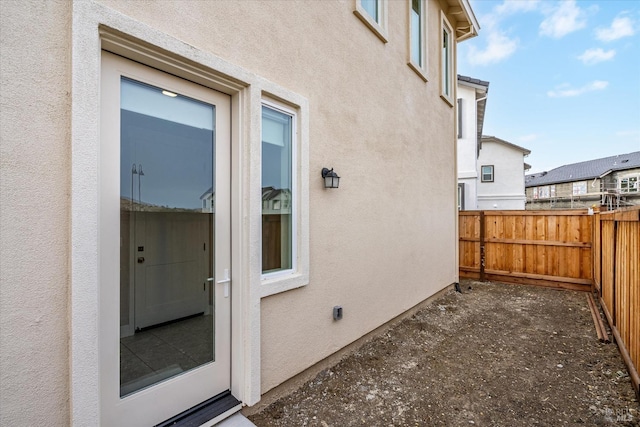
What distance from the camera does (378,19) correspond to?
463 cm

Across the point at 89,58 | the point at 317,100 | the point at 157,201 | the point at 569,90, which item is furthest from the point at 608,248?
the point at 569,90

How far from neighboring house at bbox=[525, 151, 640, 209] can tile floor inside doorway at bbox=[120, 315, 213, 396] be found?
1318 inches

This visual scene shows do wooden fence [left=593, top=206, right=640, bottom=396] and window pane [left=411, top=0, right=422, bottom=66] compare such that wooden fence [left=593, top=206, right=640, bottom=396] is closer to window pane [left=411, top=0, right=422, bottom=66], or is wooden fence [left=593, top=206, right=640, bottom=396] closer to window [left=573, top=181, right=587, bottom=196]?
window pane [left=411, top=0, right=422, bottom=66]

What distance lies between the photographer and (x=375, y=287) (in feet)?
14.5

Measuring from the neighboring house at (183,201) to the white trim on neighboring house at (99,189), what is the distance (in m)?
0.01

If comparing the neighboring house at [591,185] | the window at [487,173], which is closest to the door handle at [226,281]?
the window at [487,173]

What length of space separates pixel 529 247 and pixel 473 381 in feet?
19.0

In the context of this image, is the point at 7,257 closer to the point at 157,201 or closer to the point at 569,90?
the point at 157,201

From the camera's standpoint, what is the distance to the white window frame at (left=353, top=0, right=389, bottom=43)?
402 centimetres

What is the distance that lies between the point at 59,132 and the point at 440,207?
6.60 meters

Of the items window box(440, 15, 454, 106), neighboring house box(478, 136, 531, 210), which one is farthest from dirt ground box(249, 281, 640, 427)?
neighboring house box(478, 136, 531, 210)

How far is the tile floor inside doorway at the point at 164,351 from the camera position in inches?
84.1

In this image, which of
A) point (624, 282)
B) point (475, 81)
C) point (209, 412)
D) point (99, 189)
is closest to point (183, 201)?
point (99, 189)

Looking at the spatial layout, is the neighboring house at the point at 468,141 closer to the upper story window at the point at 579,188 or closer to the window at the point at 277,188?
the window at the point at 277,188
